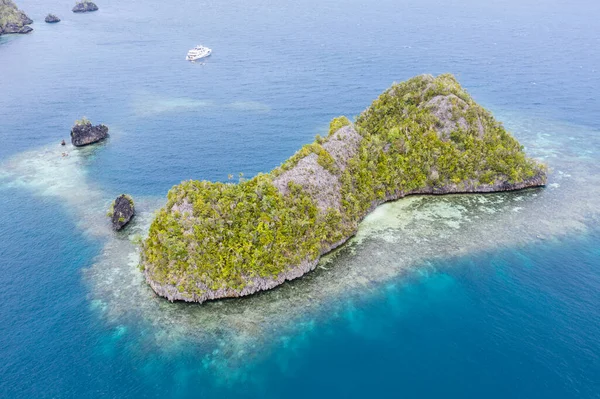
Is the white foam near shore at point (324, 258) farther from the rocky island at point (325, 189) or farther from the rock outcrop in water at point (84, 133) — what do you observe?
the rock outcrop in water at point (84, 133)

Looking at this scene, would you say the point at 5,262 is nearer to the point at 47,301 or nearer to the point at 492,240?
the point at 47,301

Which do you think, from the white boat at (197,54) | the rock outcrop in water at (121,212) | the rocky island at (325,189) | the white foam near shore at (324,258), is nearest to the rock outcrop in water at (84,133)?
the white foam near shore at (324,258)

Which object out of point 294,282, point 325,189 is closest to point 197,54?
point 325,189

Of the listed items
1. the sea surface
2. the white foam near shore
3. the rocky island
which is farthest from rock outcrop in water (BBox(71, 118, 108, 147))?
the rocky island

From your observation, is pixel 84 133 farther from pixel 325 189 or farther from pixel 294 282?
pixel 294 282

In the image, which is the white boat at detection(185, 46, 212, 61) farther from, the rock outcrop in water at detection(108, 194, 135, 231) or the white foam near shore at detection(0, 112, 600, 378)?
the rock outcrop in water at detection(108, 194, 135, 231)

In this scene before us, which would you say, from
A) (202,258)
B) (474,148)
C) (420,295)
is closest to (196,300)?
(202,258)
